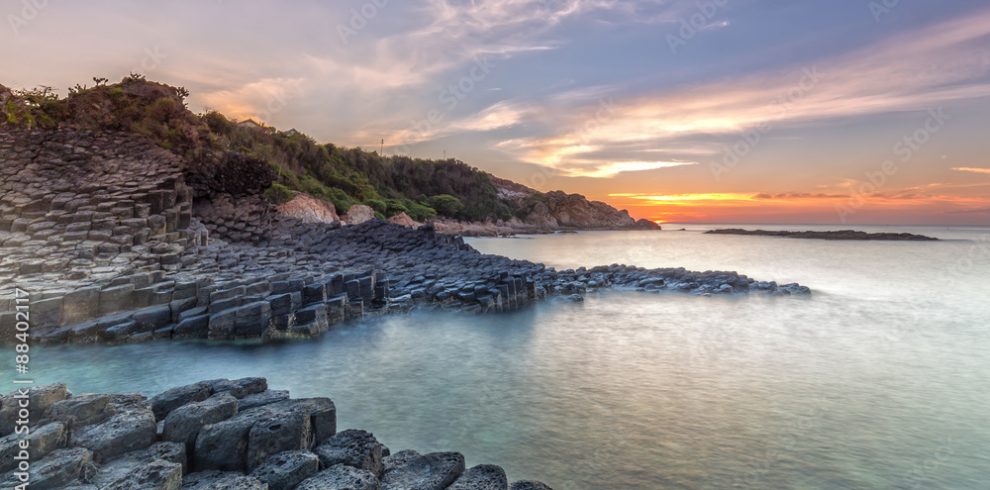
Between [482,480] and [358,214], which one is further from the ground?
[358,214]

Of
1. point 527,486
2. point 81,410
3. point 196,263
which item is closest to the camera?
point 527,486

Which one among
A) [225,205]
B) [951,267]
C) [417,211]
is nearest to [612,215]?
[417,211]

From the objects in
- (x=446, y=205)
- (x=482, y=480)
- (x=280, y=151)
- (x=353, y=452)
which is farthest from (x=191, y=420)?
(x=446, y=205)

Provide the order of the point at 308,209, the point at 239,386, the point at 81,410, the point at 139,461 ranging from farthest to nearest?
the point at 308,209, the point at 239,386, the point at 81,410, the point at 139,461

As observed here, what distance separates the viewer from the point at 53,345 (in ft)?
30.4

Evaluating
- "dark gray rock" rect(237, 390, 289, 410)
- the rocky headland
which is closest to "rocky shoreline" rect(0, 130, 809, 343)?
the rocky headland

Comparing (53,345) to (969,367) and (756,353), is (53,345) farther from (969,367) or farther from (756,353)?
(969,367)

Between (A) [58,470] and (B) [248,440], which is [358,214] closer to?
(B) [248,440]

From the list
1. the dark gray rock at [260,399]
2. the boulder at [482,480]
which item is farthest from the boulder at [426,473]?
the dark gray rock at [260,399]

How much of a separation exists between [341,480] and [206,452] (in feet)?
4.56

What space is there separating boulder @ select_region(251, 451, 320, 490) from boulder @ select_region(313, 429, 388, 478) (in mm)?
184

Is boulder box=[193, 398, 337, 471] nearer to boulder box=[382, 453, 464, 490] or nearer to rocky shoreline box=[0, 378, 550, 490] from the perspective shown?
rocky shoreline box=[0, 378, 550, 490]

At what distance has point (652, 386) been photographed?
320 inches

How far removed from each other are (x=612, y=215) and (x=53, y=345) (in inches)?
4691
